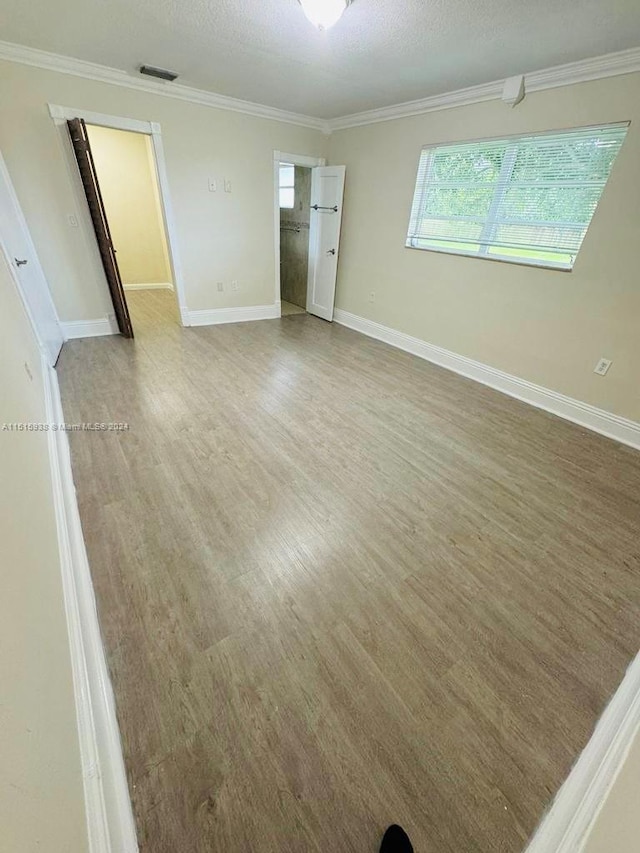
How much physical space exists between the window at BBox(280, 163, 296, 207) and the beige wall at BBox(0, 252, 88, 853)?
527cm

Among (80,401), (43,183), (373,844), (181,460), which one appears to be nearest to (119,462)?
(181,460)

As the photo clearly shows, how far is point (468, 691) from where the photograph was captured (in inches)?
46.5

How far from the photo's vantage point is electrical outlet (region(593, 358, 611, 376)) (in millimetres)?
2653

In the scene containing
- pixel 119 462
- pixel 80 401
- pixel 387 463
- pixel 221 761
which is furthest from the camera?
pixel 80 401

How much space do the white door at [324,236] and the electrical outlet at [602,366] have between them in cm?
322

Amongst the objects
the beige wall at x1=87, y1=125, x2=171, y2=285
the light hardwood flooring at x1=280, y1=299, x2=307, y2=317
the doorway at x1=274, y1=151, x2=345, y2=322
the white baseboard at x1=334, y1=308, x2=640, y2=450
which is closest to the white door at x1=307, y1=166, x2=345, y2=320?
the doorway at x1=274, y1=151, x2=345, y2=322

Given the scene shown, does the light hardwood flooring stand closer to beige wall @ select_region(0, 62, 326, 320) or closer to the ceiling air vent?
beige wall @ select_region(0, 62, 326, 320)

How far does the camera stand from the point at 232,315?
15.4 feet

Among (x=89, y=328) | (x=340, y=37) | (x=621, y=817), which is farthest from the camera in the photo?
(x=89, y=328)

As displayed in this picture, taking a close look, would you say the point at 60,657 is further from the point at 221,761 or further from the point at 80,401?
the point at 80,401

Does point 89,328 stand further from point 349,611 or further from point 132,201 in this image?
point 349,611

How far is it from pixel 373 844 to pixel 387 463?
166 cm

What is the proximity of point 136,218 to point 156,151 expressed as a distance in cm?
262

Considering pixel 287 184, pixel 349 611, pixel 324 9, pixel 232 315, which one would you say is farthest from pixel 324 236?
pixel 349 611
